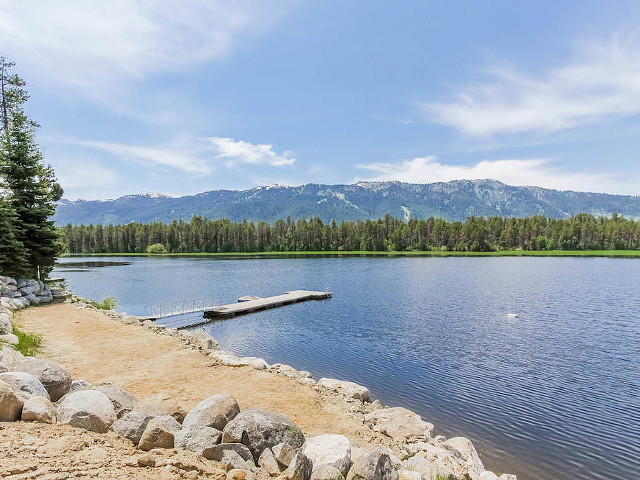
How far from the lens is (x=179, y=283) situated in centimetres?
6762

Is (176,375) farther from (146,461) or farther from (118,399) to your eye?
(146,461)

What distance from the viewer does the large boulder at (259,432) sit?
27.3 feet

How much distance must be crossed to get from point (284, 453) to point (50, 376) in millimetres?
6238

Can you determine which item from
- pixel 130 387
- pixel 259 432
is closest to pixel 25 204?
pixel 130 387

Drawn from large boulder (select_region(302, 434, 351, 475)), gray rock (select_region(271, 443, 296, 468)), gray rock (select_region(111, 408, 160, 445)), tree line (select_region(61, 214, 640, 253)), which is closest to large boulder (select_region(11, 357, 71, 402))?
gray rock (select_region(111, 408, 160, 445))

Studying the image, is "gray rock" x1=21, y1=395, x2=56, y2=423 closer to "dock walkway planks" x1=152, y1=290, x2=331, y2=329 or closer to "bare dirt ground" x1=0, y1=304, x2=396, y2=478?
"bare dirt ground" x1=0, y1=304, x2=396, y2=478

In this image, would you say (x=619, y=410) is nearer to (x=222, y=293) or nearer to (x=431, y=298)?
(x=431, y=298)

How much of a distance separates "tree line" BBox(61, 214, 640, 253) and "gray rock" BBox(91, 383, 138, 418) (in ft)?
587

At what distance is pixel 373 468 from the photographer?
7.47m

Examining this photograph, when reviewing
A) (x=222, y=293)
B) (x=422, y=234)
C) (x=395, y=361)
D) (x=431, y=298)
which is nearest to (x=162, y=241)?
(x=422, y=234)

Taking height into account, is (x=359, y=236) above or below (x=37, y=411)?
above

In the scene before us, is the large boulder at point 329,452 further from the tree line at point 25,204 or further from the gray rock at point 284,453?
the tree line at point 25,204

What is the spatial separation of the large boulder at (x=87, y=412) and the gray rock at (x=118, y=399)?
29cm

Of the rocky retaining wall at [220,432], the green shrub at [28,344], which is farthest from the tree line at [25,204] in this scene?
the rocky retaining wall at [220,432]
